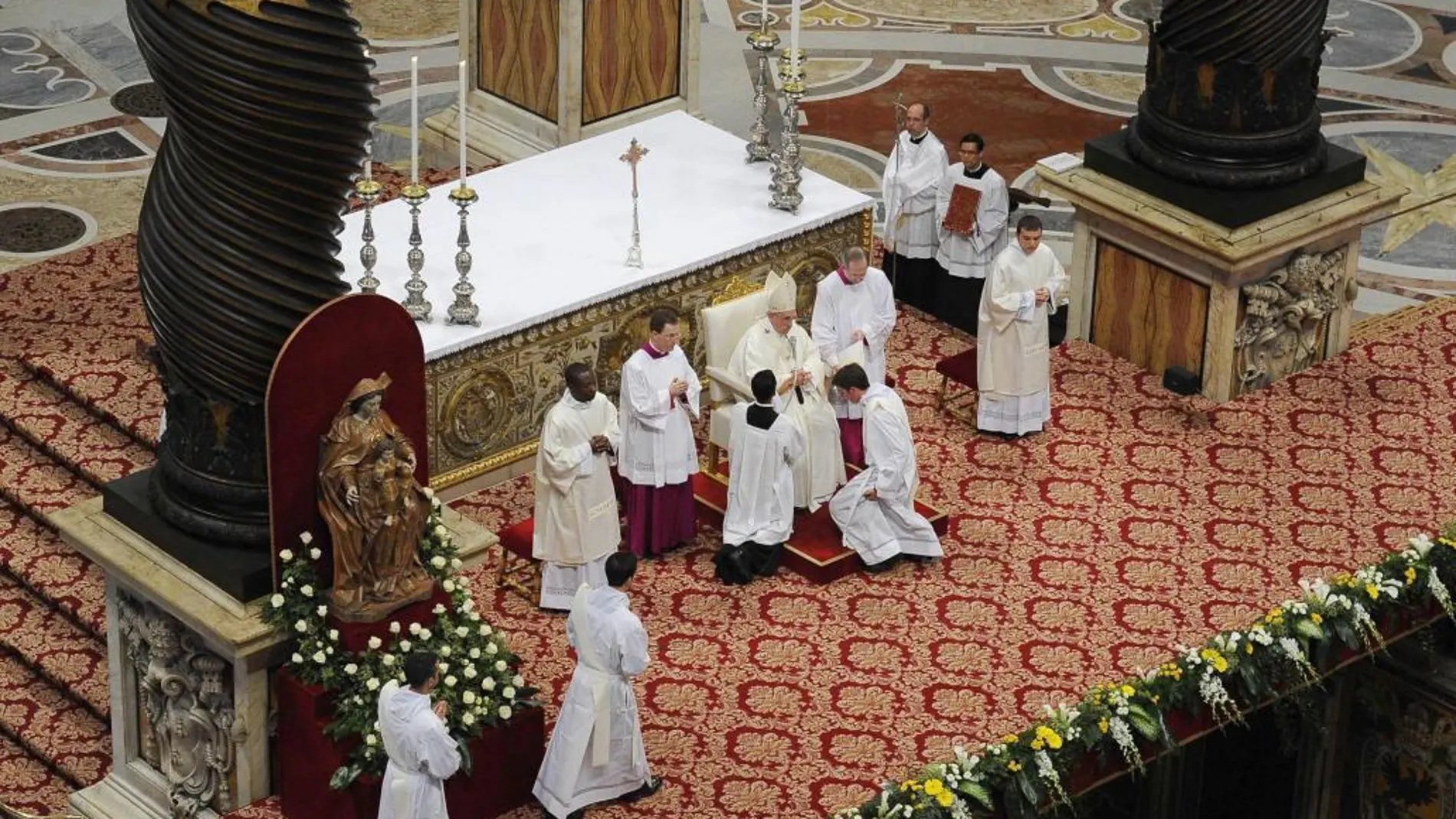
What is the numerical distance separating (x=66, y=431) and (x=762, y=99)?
3.72 meters

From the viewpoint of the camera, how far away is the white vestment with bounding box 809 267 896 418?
568 inches

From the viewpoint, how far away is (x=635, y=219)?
14.7m

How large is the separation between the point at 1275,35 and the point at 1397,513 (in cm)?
226

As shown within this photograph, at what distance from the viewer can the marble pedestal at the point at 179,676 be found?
11555mm

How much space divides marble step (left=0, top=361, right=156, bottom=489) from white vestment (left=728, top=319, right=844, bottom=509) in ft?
9.25

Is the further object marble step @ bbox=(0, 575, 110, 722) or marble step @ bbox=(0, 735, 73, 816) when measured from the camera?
marble step @ bbox=(0, 575, 110, 722)

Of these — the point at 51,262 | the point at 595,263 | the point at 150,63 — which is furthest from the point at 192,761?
the point at 51,262

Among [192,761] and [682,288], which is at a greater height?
[682,288]

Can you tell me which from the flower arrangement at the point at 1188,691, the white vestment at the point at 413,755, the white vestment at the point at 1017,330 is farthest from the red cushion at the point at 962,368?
the white vestment at the point at 413,755

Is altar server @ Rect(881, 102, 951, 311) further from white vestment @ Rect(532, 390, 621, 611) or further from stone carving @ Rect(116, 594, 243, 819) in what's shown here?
stone carving @ Rect(116, 594, 243, 819)

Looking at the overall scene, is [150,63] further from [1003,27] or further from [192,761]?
[1003,27]

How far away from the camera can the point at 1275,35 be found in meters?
14.5

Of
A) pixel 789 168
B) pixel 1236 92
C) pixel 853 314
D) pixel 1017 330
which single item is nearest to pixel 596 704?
pixel 853 314

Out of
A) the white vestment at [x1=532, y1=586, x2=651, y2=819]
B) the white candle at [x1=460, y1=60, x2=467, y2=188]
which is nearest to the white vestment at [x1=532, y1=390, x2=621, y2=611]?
the white vestment at [x1=532, y1=586, x2=651, y2=819]
